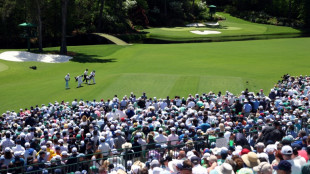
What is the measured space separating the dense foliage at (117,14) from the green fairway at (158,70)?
632 centimetres

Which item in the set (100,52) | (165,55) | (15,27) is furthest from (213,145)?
(15,27)

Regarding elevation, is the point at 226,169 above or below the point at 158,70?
above

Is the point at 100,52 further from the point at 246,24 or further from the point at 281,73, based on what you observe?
the point at 246,24

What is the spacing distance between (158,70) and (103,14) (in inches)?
1333

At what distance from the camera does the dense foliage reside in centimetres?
6131

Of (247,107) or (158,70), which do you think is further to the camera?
(158,70)

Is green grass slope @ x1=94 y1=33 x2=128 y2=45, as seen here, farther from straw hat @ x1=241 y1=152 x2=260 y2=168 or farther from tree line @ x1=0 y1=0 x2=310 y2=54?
straw hat @ x1=241 y1=152 x2=260 y2=168

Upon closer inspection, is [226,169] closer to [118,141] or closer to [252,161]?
[252,161]

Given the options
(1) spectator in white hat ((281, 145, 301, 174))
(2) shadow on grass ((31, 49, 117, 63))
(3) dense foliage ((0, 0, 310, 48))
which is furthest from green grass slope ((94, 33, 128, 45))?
(1) spectator in white hat ((281, 145, 301, 174))

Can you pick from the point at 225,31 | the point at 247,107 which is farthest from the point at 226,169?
the point at 225,31

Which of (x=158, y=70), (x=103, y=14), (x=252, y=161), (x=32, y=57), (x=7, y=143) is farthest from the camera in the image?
(x=103, y=14)

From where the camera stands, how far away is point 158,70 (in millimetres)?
42000

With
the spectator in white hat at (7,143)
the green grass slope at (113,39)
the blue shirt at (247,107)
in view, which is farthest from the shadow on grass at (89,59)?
the spectator in white hat at (7,143)

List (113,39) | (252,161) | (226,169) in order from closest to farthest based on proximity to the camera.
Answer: (226,169) → (252,161) → (113,39)
